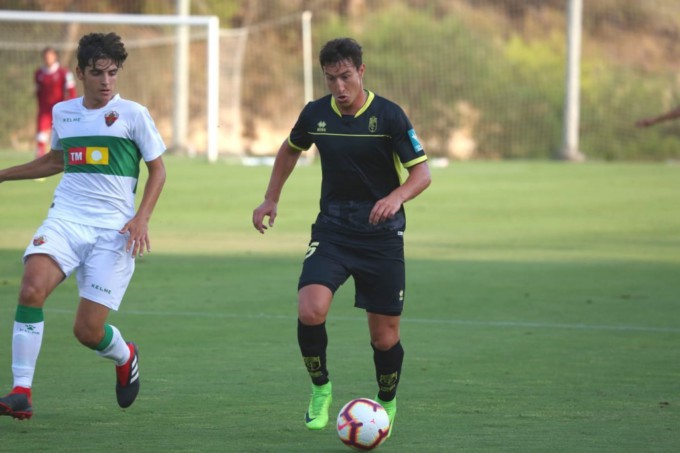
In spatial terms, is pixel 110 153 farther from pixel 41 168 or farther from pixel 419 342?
pixel 419 342

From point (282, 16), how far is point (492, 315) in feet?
127

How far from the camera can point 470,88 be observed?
40.4m

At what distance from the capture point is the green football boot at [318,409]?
22.5 feet

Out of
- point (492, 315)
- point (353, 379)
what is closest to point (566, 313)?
point (492, 315)

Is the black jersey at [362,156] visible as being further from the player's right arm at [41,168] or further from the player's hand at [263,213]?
the player's right arm at [41,168]

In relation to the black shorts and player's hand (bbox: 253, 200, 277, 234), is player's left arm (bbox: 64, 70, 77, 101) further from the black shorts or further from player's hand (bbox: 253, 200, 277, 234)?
the black shorts

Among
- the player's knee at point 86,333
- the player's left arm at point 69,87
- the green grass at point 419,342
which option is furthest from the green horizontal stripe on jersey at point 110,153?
the player's left arm at point 69,87

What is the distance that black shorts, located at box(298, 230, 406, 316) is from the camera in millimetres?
6953

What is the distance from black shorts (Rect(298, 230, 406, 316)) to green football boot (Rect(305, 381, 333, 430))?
1.54ft

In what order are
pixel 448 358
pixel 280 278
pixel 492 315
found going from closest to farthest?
pixel 448 358 < pixel 492 315 < pixel 280 278

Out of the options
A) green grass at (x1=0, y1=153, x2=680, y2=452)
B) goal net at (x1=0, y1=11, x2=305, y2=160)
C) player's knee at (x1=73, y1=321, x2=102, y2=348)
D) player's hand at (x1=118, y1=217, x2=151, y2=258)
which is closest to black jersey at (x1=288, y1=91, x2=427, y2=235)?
player's hand at (x1=118, y1=217, x2=151, y2=258)

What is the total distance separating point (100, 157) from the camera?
7316 millimetres

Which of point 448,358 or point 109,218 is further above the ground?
point 109,218

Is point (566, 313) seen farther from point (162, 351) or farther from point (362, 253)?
point (362, 253)
